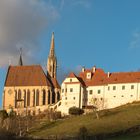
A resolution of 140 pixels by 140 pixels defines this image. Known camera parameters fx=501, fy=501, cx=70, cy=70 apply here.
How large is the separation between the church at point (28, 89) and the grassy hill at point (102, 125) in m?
34.0

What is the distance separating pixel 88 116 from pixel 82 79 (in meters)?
25.4

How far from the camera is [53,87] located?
148625 mm

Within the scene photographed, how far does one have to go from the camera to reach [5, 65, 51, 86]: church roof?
14688 cm

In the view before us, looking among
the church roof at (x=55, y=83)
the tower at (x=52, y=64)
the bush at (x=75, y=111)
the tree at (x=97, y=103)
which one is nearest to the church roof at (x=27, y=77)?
the church roof at (x=55, y=83)

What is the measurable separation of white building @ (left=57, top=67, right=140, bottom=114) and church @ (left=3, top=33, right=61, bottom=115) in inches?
700

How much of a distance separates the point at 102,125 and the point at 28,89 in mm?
59657

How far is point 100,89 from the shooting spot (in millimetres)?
124438

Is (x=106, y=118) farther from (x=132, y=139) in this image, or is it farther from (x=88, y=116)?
(x=132, y=139)

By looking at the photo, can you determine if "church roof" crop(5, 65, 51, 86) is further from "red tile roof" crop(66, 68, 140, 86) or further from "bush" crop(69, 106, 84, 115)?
"bush" crop(69, 106, 84, 115)

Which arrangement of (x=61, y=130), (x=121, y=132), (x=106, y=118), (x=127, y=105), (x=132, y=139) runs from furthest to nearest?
(x=127, y=105), (x=106, y=118), (x=61, y=130), (x=121, y=132), (x=132, y=139)

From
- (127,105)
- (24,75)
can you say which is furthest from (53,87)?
(127,105)

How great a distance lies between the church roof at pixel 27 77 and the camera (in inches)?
5782

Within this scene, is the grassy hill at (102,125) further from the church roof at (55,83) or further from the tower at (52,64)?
the tower at (52,64)

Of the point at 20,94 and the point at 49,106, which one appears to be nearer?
the point at 49,106
